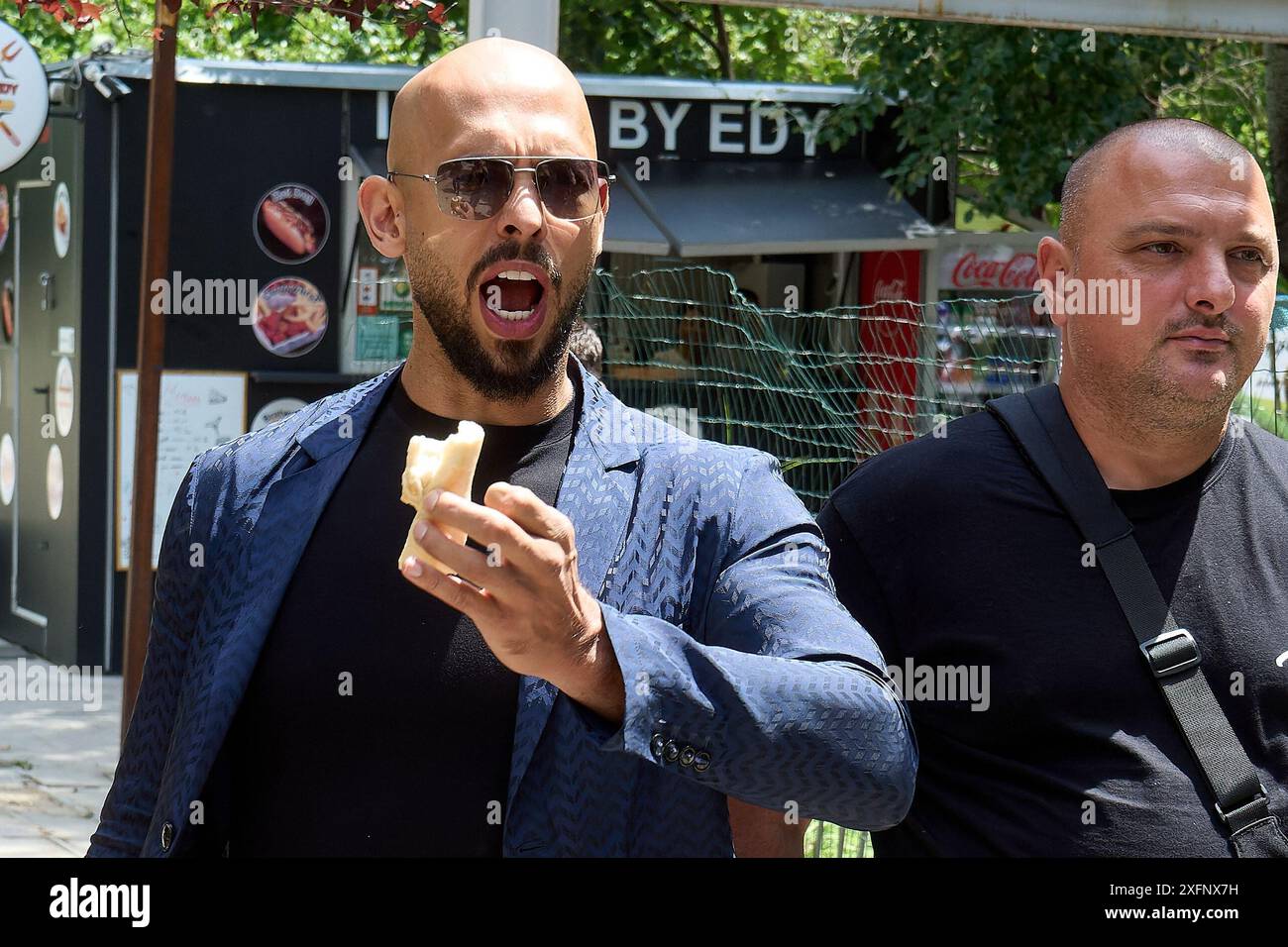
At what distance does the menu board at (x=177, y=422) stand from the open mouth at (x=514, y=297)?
8.41 m

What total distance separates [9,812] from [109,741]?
160 cm

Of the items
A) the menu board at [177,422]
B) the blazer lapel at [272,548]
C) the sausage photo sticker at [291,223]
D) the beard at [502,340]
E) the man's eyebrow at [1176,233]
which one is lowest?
the menu board at [177,422]

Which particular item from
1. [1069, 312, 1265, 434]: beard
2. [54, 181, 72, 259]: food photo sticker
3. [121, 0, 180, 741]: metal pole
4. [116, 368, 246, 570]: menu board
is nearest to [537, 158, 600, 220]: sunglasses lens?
[1069, 312, 1265, 434]: beard

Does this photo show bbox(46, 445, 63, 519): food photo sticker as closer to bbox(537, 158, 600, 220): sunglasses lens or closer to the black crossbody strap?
the black crossbody strap

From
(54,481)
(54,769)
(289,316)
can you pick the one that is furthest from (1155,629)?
(54,481)

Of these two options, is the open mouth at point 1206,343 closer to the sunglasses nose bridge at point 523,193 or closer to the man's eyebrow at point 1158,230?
the man's eyebrow at point 1158,230

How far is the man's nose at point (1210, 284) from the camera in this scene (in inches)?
108

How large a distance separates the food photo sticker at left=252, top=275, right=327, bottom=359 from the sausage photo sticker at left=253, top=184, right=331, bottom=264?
0.19 m

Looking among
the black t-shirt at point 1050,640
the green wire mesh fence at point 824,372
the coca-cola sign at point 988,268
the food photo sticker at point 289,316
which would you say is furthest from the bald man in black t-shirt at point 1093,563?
the coca-cola sign at point 988,268

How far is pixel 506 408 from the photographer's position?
2.22 m

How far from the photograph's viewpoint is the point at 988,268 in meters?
12.2

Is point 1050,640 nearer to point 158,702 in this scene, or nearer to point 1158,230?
point 1158,230

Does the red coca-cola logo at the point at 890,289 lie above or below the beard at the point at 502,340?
below
